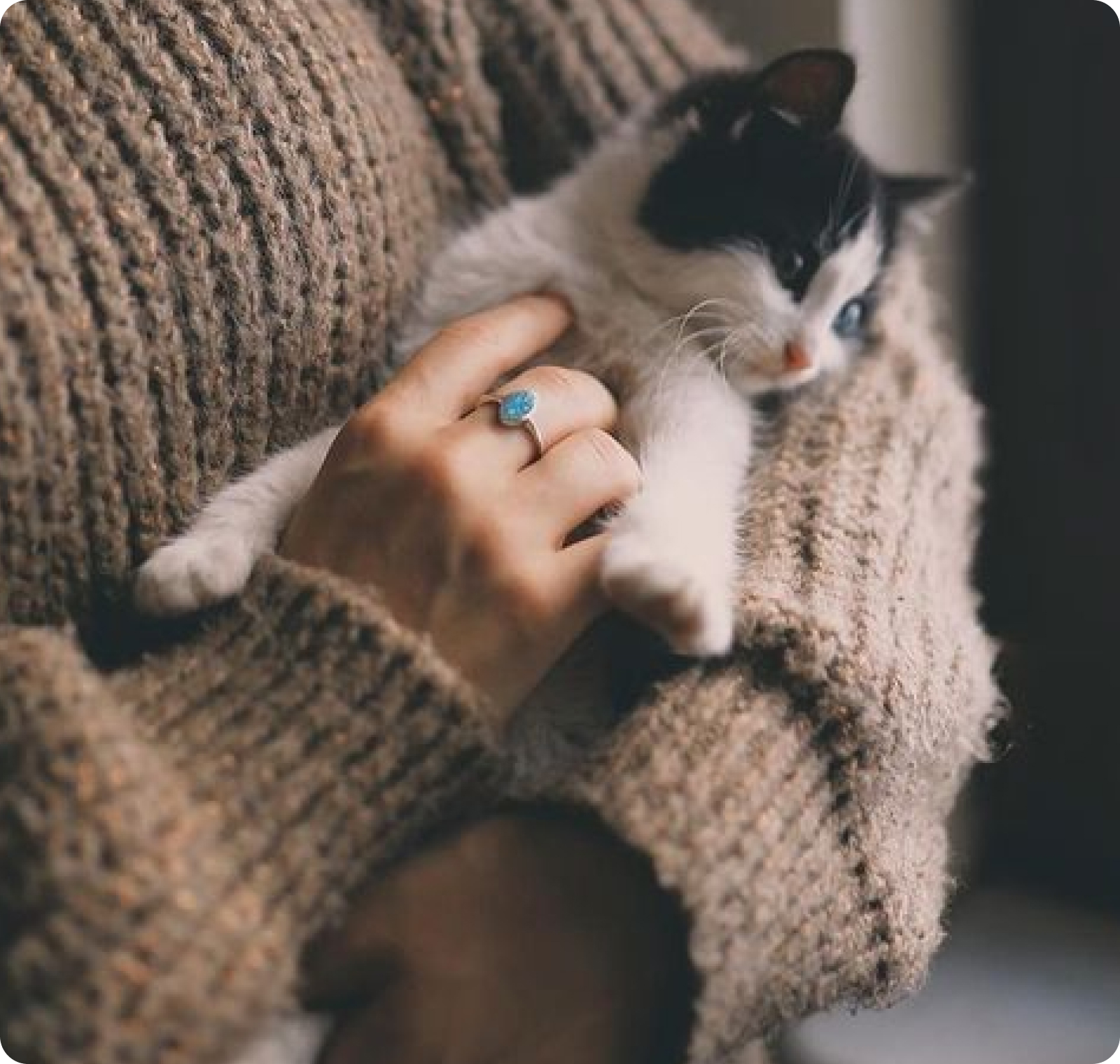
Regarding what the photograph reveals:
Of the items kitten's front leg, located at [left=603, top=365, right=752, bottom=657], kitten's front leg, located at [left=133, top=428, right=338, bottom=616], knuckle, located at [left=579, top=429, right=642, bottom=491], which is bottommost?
kitten's front leg, located at [left=603, top=365, right=752, bottom=657]

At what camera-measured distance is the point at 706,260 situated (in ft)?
3.40

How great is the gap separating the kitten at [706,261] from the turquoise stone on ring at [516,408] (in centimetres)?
10

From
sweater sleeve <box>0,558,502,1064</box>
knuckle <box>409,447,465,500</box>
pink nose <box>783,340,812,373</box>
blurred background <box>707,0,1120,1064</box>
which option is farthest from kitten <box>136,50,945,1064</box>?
blurred background <box>707,0,1120,1064</box>

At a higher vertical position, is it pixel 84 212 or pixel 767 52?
pixel 84 212

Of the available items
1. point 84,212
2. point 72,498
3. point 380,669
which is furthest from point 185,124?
point 380,669

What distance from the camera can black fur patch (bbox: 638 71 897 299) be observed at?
1.04 meters

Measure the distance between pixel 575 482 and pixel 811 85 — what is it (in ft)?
1.33

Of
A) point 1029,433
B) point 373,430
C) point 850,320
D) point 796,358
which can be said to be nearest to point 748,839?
point 373,430

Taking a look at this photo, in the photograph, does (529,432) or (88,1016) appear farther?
(529,432)

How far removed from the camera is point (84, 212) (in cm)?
75

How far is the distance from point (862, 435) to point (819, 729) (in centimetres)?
30

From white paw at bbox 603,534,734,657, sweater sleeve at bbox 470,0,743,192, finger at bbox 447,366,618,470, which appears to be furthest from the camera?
sweater sleeve at bbox 470,0,743,192

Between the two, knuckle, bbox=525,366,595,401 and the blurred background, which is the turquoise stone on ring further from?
the blurred background

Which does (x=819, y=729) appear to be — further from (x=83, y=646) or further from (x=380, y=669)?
(x=83, y=646)
